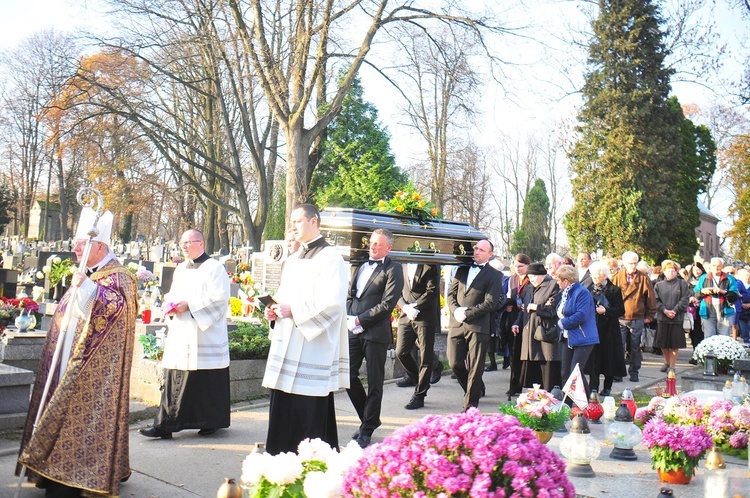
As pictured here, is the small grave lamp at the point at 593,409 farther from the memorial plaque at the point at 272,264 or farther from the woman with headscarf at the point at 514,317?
the memorial plaque at the point at 272,264

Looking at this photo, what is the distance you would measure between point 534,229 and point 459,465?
53.4m

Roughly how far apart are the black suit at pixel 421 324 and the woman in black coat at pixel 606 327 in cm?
221

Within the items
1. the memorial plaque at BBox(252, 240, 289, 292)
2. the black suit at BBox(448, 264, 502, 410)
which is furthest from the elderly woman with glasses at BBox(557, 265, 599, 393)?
the memorial plaque at BBox(252, 240, 289, 292)

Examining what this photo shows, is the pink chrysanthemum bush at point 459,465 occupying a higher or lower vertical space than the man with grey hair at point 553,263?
lower

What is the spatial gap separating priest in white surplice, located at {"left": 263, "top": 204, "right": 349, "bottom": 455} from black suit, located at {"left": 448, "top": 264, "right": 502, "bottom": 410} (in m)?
2.77

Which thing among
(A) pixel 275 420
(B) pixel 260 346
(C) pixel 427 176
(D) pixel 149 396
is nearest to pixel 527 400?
(A) pixel 275 420

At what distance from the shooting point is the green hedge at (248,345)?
27.1ft

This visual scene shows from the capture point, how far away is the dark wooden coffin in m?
9.73

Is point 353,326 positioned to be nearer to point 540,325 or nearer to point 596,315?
point 540,325

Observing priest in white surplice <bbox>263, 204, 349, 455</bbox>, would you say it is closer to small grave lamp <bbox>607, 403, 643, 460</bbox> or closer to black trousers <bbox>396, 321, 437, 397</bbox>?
small grave lamp <bbox>607, 403, 643, 460</bbox>

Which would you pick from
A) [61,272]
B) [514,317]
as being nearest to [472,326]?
[514,317]

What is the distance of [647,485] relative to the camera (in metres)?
5.07

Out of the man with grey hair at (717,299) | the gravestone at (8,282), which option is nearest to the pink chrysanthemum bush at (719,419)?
the man with grey hair at (717,299)

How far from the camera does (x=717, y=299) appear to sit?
43.0 feet
